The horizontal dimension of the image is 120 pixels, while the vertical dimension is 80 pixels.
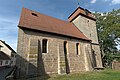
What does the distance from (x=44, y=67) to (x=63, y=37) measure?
4765 mm

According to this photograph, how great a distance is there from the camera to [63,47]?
14391 millimetres

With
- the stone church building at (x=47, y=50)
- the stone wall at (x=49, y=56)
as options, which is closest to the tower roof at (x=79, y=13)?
the stone church building at (x=47, y=50)

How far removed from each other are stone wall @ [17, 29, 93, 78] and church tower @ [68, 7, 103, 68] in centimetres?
303

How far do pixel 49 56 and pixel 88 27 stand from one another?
34.7 feet

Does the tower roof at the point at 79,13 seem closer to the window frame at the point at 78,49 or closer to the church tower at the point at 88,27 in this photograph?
the church tower at the point at 88,27

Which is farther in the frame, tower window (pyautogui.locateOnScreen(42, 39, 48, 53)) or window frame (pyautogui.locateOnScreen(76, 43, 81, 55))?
window frame (pyautogui.locateOnScreen(76, 43, 81, 55))

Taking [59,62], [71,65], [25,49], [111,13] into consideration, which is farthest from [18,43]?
[111,13]

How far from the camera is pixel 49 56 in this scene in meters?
13.0

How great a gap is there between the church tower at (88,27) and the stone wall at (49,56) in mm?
3029

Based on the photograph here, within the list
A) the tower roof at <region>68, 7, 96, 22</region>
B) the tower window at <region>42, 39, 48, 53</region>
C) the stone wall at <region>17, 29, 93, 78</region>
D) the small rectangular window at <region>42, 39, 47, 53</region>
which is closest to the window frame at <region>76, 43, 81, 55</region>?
the stone wall at <region>17, 29, 93, 78</region>

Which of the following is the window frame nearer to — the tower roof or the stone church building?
the stone church building

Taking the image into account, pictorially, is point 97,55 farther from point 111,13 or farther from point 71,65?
point 111,13

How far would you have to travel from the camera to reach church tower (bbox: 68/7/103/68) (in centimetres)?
1920

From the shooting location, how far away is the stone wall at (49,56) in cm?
1117
